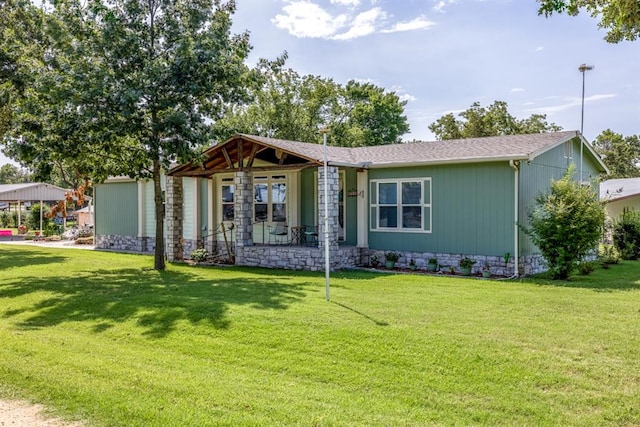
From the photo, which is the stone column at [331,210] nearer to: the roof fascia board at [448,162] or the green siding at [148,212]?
the roof fascia board at [448,162]

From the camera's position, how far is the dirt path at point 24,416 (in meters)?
4.19

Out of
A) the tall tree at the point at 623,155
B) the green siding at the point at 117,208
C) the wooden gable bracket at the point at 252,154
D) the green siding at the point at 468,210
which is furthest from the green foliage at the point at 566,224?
the tall tree at the point at 623,155

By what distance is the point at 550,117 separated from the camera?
3625 cm

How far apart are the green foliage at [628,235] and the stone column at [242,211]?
39.7 ft

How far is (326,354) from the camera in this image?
5875 mm

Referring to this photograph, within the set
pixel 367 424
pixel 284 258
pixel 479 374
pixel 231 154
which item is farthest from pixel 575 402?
pixel 231 154

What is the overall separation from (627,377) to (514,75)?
38.3ft

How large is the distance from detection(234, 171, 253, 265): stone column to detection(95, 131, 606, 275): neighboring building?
0.09 ft

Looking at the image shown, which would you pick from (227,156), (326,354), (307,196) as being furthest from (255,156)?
(326,354)

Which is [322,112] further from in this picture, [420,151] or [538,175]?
[538,175]

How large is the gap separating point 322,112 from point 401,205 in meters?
22.4

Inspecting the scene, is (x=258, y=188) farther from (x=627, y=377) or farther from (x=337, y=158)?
(x=627, y=377)

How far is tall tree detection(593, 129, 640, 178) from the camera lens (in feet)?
152

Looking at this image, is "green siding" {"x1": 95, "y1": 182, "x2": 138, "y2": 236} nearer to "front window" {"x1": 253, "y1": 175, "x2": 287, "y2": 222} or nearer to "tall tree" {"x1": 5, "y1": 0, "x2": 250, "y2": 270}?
"front window" {"x1": 253, "y1": 175, "x2": 287, "y2": 222}
